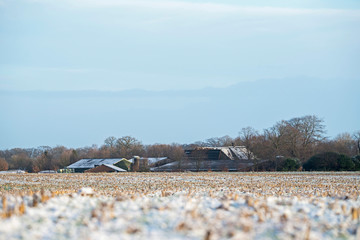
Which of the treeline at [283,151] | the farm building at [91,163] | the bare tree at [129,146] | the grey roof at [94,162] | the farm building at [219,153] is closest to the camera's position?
the treeline at [283,151]

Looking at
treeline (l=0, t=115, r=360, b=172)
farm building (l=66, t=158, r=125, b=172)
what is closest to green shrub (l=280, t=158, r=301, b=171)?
treeline (l=0, t=115, r=360, b=172)

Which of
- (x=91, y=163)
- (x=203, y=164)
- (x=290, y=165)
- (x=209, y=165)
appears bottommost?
(x=290, y=165)

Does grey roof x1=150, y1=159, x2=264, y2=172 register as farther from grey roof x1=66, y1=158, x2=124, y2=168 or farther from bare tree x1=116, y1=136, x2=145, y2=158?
bare tree x1=116, y1=136, x2=145, y2=158

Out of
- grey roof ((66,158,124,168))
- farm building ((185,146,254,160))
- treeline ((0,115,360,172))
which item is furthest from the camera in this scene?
grey roof ((66,158,124,168))

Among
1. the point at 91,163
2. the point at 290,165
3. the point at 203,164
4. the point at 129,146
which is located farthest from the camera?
the point at 129,146

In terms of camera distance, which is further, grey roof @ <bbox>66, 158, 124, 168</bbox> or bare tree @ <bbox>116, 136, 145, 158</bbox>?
bare tree @ <bbox>116, 136, 145, 158</bbox>

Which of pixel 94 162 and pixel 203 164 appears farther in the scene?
pixel 94 162

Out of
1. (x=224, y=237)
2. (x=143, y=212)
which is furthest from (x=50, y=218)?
(x=224, y=237)

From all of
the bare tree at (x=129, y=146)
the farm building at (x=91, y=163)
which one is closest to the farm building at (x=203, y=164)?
the farm building at (x=91, y=163)

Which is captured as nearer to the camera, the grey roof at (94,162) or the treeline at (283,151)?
the treeline at (283,151)

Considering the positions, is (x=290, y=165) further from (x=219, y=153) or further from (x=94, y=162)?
(x=94, y=162)

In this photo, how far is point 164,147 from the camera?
131 meters

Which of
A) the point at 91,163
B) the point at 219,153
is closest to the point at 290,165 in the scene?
the point at 219,153

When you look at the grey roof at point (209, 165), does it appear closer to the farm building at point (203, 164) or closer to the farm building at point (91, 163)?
the farm building at point (203, 164)
